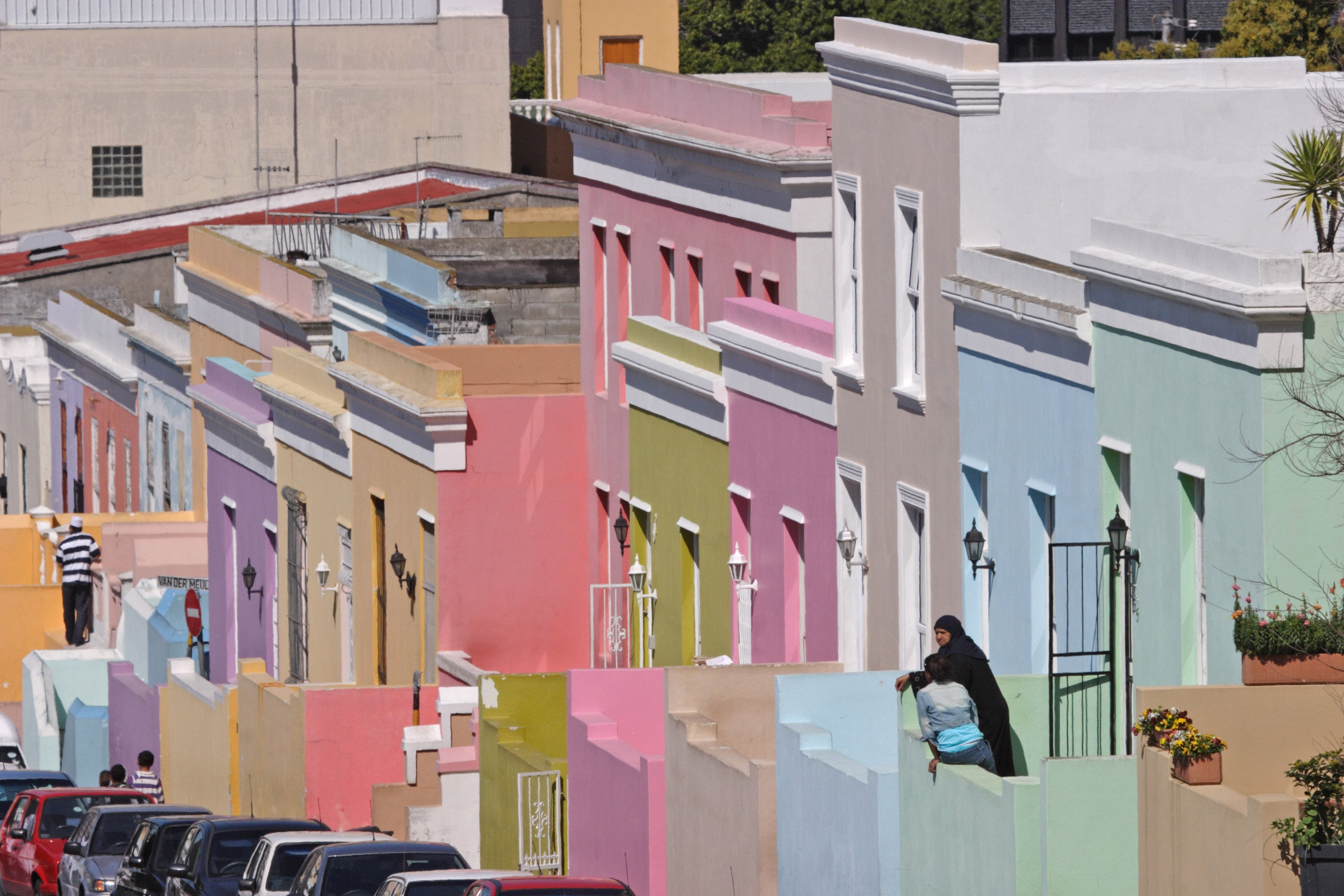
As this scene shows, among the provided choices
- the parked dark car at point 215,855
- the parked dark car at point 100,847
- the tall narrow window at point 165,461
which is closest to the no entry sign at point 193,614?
the tall narrow window at point 165,461

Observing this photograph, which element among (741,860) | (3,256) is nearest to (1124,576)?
(741,860)

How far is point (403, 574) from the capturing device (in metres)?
32.9

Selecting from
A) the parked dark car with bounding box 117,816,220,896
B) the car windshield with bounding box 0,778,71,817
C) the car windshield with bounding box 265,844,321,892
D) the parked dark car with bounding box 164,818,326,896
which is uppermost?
the car windshield with bounding box 265,844,321,892

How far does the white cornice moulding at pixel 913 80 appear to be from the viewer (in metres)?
22.4

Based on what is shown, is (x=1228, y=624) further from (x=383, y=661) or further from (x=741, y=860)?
(x=383, y=661)

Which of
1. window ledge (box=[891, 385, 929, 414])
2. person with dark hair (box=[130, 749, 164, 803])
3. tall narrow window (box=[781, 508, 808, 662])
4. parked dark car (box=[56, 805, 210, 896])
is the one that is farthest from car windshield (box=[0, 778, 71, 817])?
window ledge (box=[891, 385, 929, 414])

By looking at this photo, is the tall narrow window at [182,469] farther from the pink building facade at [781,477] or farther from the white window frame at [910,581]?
the white window frame at [910,581]

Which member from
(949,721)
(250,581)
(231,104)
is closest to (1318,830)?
(949,721)

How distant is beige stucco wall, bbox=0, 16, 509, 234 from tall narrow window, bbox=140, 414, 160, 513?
1772cm

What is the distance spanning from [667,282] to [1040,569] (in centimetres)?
1071

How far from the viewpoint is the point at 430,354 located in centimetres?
3356

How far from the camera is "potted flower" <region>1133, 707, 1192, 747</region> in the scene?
15.8 m

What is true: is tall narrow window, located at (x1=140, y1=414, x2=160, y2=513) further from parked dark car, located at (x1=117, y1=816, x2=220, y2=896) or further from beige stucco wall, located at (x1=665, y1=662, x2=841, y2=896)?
beige stucco wall, located at (x1=665, y1=662, x2=841, y2=896)

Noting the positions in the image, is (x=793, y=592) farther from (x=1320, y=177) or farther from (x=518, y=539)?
(x=1320, y=177)
